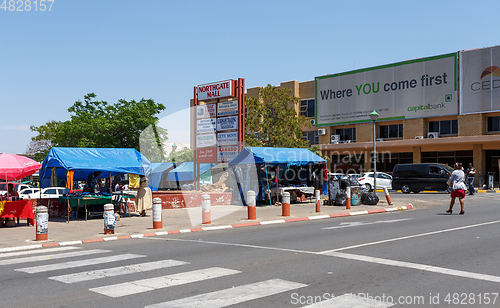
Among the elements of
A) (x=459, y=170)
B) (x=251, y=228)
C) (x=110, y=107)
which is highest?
(x=110, y=107)

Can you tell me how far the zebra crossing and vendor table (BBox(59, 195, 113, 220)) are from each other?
6.92 m

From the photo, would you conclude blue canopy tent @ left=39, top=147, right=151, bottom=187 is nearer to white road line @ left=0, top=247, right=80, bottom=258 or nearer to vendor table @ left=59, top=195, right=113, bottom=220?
vendor table @ left=59, top=195, right=113, bottom=220

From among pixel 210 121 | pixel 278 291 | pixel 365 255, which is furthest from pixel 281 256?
pixel 210 121

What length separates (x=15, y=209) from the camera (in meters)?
15.2

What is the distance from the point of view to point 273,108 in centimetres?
3762

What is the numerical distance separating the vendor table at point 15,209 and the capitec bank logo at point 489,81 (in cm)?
3771

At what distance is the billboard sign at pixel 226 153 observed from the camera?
25984mm

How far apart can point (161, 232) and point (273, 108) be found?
25.4 meters

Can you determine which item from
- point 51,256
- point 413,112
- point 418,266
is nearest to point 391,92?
point 413,112

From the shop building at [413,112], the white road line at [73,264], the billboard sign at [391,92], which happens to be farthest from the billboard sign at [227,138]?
the billboard sign at [391,92]

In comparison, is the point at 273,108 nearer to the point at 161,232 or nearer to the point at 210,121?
the point at 210,121

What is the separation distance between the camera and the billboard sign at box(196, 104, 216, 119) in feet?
90.5

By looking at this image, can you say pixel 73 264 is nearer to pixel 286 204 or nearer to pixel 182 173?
Answer: pixel 286 204

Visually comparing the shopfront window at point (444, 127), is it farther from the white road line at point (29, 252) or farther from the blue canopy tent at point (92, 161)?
the white road line at point (29, 252)
